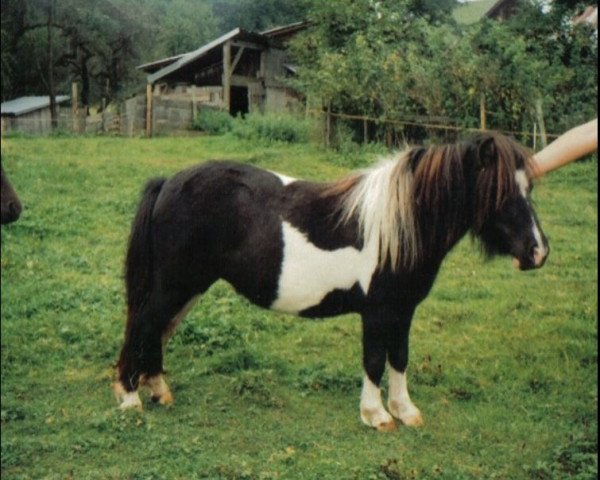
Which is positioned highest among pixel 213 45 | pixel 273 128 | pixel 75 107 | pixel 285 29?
pixel 285 29

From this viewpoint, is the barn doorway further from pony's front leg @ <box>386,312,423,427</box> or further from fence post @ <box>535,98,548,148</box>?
fence post @ <box>535,98,548,148</box>

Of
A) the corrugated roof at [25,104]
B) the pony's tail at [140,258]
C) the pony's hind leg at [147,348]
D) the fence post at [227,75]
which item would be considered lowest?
the pony's hind leg at [147,348]

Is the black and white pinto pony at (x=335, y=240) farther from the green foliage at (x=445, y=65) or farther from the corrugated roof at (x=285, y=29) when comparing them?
the green foliage at (x=445, y=65)

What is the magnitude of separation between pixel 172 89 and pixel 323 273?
8.34 ft

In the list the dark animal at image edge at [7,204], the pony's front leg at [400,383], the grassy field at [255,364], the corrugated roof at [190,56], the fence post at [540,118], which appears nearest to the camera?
the dark animal at image edge at [7,204]

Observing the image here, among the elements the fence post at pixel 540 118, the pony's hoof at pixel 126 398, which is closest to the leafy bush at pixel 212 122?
the pony's hoof at pixel 126 398

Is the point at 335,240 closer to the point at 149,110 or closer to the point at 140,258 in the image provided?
the point at 140,258

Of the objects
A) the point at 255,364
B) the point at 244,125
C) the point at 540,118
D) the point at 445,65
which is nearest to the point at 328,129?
the point at 445,65

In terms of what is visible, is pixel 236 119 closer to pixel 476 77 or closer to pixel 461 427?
pixel 461 427

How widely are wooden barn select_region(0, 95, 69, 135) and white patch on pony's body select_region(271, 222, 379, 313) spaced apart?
2834 mm

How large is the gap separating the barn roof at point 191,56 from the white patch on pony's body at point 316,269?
6.81ft

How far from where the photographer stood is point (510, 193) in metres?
4.04

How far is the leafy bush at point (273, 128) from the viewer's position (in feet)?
21.1

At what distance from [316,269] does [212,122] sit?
2.71 meters
